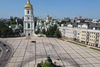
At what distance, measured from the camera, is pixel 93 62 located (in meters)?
32.9

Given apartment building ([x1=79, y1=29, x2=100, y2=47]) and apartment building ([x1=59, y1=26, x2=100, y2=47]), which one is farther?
apartment building ([x1=59, y1=26, x2=100, y2=47])

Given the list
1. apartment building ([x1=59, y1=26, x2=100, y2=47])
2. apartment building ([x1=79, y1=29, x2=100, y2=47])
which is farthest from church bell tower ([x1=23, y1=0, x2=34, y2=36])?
apartment building ([x1=79, y1=29, x2=100, y2=47])

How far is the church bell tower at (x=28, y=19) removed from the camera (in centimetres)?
7312

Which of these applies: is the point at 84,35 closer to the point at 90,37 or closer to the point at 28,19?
the point at 90,37

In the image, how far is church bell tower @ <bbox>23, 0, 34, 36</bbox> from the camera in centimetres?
7312

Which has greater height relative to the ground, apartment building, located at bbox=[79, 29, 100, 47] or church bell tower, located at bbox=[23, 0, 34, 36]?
church bell tower, located at bbox=[23, 0, 34, 36]

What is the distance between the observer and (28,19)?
75.6m

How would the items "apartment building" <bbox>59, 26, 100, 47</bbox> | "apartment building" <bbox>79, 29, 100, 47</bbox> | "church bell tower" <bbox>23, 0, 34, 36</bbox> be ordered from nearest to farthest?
"apartment building" <bbox>79, 29, 100, 47</bbox> → "apartment building" <bbox>59, 26, 100, 47</bbox> → "church bell tower" <bbox>23, 0, 34, 36</bbox>

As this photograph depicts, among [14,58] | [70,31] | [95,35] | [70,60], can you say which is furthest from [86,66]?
[70,31]

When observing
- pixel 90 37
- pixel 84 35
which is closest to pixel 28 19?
pixel 84 35

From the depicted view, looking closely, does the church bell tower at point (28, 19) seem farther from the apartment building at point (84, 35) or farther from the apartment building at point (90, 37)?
the apartment building at point (90, 37)

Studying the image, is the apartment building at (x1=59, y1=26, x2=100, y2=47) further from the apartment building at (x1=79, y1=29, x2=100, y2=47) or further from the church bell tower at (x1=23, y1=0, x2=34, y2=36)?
→ the church bell tower at (x1=23, y1=0, x2=34, y2=36)

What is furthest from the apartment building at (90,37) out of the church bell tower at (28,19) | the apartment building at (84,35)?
the church bell tower at (28,19)

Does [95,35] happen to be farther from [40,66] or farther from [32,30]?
[32,30]
